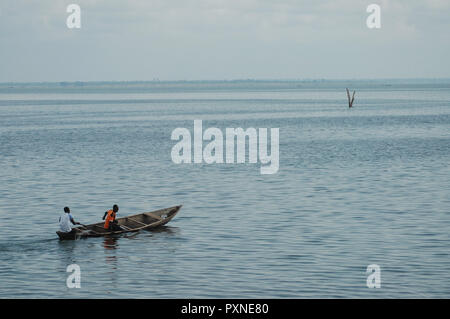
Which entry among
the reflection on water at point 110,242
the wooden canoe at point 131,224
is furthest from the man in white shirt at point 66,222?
the reflection on water at point 110,242

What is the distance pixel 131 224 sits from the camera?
113ft

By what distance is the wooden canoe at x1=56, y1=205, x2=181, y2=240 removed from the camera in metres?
32.2

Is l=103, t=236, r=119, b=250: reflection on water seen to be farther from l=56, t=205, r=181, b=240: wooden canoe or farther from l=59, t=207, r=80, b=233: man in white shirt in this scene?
l=59, t=207, r=80, b=233: man in white shirt

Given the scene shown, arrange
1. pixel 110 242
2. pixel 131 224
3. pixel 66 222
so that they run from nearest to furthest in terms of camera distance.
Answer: pixel 66 222
pixel 110 242
pixel 131 224

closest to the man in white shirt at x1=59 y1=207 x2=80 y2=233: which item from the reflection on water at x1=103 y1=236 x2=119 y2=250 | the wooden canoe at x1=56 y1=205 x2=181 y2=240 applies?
the wooden canoe at x1=56 y1=205 x2=181 y2=240

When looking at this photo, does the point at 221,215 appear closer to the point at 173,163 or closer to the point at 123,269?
the point at 123,269

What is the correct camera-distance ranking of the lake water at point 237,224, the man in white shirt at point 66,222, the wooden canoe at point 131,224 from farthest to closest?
the wooden canoe at point 131,224, the man in white shirt at point 66,222, the lake water at point 237,224

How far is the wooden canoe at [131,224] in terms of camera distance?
106ft

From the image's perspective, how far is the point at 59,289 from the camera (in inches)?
989

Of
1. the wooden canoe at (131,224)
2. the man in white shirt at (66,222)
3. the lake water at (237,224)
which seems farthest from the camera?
the wooden canoe at (131,224)

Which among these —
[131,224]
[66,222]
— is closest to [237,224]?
[131,224]

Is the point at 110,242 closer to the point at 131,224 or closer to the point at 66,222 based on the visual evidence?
the point at 66,222

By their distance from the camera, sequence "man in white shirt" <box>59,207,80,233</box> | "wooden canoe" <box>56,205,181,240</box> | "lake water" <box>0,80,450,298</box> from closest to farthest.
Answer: "lake water" <box>0,80,450,298</box>
"man in white shirt" <box>59,207,80,233</box>
"wooden canoe" <box>56,205,181,240</box>

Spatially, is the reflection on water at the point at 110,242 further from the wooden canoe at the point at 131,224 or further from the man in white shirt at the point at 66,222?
the man in white shirt at the point at 66,222
